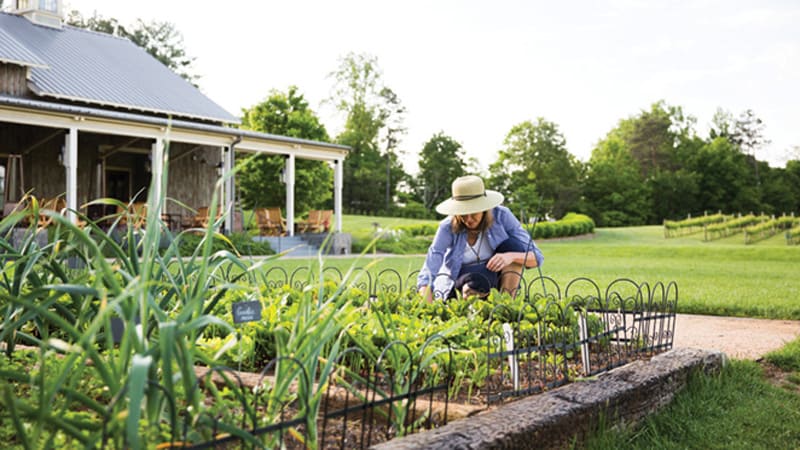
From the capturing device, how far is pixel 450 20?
33938mm

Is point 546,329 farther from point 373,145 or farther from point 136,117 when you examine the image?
point 373,145

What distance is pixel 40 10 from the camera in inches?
859

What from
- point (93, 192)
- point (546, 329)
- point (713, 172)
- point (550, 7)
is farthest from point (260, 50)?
point (546, 329)

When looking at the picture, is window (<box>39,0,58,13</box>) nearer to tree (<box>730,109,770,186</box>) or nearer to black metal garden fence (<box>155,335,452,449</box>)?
black metal garden fence (<box>155,335,452,449</box>)

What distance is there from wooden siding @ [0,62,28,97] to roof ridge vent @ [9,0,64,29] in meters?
4.83

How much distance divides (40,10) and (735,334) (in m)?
21.6

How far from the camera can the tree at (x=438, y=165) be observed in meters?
53.1

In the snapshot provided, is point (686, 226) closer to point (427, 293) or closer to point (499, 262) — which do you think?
point (499, 262)

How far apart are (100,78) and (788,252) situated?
19731 millimetres

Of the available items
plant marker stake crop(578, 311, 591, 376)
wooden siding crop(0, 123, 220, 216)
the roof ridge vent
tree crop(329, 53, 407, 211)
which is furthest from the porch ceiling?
tree crop(329, 53, 407, 211)

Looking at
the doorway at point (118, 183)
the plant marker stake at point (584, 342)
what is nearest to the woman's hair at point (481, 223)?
the plant marker stake at point (584, 342)

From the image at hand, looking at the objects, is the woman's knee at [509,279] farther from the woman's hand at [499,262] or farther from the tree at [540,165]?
the tree at [540,165]

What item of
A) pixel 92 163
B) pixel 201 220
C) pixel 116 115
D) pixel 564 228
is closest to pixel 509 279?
pixel 116 115

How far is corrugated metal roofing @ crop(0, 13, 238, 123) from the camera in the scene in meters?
18.8
